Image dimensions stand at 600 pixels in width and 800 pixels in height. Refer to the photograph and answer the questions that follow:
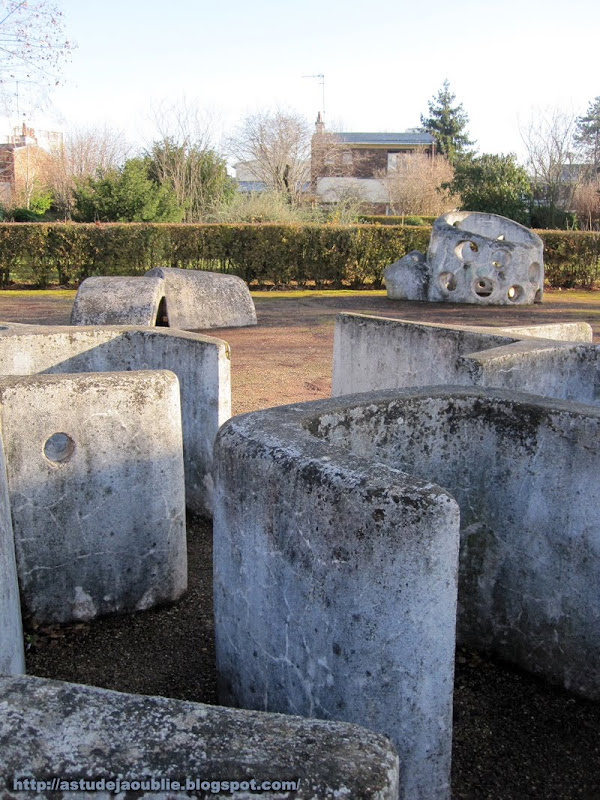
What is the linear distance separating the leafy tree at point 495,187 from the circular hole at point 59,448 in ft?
82.3

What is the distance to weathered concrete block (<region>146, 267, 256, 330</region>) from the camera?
12.6 metres

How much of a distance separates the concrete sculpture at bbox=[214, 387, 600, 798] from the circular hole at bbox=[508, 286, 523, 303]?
12892 millimetres

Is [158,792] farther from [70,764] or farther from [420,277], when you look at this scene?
[420,277]

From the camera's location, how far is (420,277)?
54.7 ft

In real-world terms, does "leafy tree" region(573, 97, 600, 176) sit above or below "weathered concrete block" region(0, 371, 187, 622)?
above

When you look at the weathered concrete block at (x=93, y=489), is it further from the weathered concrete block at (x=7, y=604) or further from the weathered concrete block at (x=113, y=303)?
the weathered concrete block at (x=113, y=303)

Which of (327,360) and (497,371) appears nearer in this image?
(497,371)

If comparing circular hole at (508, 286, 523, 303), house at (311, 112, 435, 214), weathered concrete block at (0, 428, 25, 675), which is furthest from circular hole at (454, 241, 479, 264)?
house at (311, 112, 435, 214)

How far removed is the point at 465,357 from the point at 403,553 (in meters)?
2.85

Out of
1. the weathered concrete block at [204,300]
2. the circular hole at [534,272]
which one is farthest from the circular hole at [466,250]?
the weathered concrete block at [204,300]

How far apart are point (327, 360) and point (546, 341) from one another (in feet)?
18.3

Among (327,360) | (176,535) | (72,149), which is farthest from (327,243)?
(72,149)

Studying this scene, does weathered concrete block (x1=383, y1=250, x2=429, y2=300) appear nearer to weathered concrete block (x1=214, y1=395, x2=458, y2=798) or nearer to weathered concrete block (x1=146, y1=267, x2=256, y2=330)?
weathered concrete block (x1=146, y1=267, x2=256, y2=330)

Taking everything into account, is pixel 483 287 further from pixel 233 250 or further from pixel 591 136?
pixel 591 136
